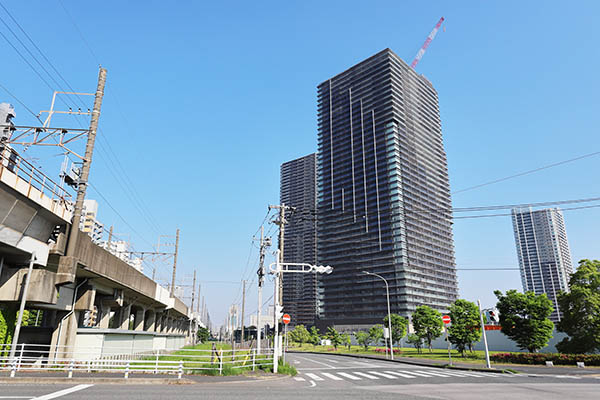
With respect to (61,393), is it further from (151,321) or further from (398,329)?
(398,329)

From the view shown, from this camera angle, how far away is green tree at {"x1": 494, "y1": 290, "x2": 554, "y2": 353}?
3559cm

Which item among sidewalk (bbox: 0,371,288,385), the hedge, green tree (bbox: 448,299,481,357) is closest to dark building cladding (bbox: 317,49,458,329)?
green tree (bbox: 448,299,481,357)

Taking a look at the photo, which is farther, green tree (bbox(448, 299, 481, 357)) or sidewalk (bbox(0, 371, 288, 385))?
green tree (bbox(448, 299, 481, 357))

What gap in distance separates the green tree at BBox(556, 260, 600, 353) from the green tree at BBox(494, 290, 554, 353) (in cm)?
152

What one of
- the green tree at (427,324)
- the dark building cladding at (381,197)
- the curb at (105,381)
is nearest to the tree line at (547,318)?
the green tree at (427,324)

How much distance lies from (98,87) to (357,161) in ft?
458

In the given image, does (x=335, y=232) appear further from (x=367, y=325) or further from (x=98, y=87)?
(x=98, y=87)

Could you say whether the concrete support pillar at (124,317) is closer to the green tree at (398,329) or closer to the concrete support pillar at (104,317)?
the concrete support pillar at (104,317)

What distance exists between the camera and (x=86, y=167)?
20047 millimetres

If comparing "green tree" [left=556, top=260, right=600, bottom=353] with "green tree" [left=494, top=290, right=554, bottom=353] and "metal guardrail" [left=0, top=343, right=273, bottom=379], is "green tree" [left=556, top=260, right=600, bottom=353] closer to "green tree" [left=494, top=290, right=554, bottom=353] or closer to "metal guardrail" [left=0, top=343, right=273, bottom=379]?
"green tree" [left=494, top=290, right=554, bottom=353]

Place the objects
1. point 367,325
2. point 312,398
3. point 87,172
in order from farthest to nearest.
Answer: point 367,325, point 87,172, point 312,398

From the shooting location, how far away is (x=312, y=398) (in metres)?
12.6

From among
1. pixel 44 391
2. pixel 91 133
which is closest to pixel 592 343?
pixel 44 391

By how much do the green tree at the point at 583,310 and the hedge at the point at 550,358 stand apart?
295 cm
